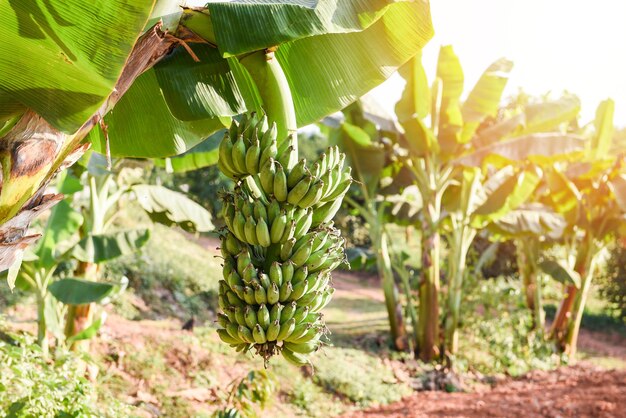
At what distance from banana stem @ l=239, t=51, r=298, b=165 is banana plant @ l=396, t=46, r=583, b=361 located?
503cm

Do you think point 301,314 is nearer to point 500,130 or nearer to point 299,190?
point 299,190

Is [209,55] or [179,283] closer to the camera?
[209,55]

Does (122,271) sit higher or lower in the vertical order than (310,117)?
lower

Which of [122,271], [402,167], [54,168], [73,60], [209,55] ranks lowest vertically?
[122,271]

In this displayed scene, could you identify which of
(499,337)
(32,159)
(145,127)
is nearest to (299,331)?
(32,159)

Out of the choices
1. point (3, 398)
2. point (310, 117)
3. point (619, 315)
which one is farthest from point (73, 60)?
point (619, 315)

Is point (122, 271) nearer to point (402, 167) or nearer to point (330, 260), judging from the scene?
point (402, 167)

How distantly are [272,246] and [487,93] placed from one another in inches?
230

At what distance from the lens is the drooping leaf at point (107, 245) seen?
187 inches

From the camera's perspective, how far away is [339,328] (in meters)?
10.4

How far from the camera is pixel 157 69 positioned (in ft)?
7.97

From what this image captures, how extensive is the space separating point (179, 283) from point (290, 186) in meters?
8.37

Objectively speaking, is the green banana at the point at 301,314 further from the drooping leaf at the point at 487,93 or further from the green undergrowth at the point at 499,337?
the green undergrowth at the point at 499,337

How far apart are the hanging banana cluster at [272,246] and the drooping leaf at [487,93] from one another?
557 centimetres
